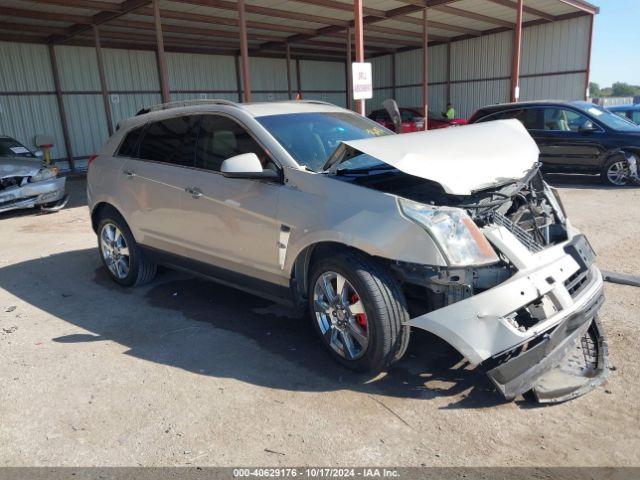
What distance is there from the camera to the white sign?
9.01m

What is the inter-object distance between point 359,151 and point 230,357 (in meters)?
1.78

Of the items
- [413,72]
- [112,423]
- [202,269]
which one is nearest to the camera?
[112,423]

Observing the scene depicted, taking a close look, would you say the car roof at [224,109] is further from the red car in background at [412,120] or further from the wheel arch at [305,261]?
the red car in background at [412,120]

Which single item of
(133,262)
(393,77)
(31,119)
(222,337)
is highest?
(393,77)

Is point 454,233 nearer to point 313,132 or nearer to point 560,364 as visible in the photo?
point 560,364

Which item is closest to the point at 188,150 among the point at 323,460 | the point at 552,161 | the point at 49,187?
the point at 323,460

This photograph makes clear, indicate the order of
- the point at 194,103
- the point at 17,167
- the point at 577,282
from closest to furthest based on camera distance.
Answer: the point at 577,282, the point at 194,103, the point at 17,167

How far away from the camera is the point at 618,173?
1011cm

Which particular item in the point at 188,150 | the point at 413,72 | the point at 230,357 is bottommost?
the point at 230,357

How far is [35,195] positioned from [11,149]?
136cm

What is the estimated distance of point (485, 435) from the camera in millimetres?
2762

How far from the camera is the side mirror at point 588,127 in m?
10.1

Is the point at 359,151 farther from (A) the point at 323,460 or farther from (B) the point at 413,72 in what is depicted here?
(B) the point at 413,72

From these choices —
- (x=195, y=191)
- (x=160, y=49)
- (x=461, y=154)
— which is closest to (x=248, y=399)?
(x=195, y=191)
